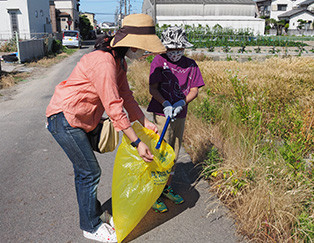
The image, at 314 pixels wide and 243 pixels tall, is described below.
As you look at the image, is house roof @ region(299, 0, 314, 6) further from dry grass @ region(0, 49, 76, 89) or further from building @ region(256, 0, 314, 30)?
dry grass @ region(0, 49, 76, 89)

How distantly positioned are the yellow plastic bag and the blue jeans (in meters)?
0.21

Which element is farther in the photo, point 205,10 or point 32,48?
point 205,10

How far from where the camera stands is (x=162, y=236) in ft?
9.48

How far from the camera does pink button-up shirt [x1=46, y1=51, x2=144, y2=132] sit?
224 cm

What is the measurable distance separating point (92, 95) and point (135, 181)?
82cm

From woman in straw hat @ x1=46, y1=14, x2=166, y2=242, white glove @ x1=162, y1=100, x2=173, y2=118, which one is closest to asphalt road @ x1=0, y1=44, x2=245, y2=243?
woman in straw hat @ x1=46, y1=14, x2=166, y2=242

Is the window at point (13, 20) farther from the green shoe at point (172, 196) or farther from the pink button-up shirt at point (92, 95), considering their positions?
the pink button-up shirt at point (92, 95)

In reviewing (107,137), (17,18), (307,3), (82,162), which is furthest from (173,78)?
(307,3)

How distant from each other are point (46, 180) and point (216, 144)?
224cm

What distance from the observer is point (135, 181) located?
269 cm

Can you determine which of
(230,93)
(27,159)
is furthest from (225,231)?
(230,93)

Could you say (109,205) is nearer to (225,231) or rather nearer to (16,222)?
(16,222)

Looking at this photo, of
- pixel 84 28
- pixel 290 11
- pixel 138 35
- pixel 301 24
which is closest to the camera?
pixel 138 35

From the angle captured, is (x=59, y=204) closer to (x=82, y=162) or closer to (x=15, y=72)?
(x=82, y=162)
